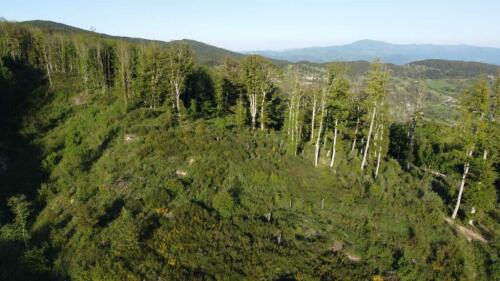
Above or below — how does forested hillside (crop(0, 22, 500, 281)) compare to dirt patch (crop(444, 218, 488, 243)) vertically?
above

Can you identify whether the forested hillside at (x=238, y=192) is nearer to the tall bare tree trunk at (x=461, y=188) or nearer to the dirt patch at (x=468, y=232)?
the dirt patch at (x=468, y=232)

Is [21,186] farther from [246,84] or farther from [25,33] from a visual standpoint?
[25,33]

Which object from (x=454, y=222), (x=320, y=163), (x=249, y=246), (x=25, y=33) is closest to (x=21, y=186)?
(x=249, y=246)

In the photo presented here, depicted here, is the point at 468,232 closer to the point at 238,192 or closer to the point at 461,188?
the point at 461,188

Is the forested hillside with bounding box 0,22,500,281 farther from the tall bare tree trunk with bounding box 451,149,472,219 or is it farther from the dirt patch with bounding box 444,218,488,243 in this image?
the tall bare tree trunk with bounding box 451,149,472,219

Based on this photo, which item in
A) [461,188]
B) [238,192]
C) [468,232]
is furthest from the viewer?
[461,188]

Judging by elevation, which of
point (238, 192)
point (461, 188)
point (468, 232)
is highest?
point (461, 188)

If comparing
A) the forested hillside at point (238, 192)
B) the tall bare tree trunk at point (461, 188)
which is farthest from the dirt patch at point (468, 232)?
the tall bare tree trunk at point (461, 188)

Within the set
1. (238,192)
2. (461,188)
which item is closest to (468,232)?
(461,188)

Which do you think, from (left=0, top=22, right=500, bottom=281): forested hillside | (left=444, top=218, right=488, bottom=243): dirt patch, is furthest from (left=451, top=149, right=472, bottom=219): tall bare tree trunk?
(left=444, top=218, right=488, bottom=243): dirt patch

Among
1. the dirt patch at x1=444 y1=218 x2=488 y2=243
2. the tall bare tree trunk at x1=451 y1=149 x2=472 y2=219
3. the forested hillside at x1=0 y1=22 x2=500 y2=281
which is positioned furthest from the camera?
the tall bare tree trunk at x1=451 y1=149 x2=472 y2=219
